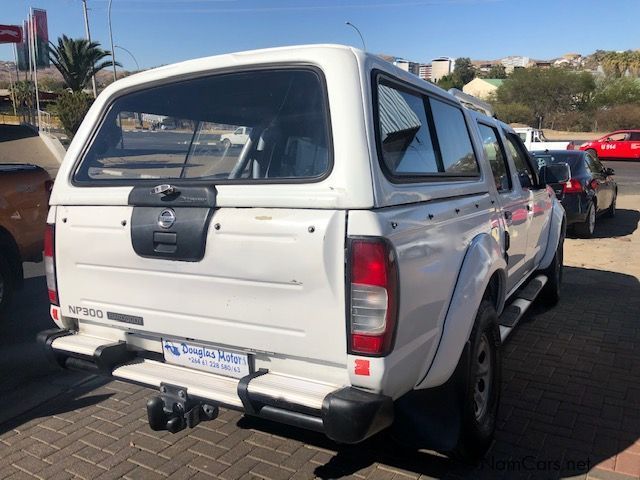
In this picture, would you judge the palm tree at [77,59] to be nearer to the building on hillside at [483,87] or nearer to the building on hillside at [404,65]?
the building on hillside at [404,65]

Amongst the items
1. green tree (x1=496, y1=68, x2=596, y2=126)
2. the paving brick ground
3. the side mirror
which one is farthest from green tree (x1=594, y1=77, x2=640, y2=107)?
the paving brick ground

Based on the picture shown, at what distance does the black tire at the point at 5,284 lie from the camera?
5.80 metres

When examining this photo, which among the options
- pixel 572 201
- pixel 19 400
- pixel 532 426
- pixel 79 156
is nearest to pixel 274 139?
pixel 79 156

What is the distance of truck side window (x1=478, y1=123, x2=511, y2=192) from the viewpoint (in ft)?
13.5

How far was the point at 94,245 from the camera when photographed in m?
2.91

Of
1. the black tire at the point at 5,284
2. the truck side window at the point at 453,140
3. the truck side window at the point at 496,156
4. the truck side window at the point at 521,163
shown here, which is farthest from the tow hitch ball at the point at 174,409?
the black tire at the point at 5,284

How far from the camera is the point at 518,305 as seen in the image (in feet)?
14.6

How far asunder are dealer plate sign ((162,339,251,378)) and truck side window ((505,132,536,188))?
312cm

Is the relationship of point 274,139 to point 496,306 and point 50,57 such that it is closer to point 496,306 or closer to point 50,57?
point 496,306

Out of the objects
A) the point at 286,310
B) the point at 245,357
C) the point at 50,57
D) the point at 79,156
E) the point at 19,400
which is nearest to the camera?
the point at 286,310

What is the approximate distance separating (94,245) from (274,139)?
1.04m

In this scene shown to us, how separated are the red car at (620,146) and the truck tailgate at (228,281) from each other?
29.6 m

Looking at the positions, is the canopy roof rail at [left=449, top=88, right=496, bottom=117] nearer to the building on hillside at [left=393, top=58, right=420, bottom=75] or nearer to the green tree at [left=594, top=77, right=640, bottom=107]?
the building on hillside at [left=393, top=58, right=420, bottom=75]

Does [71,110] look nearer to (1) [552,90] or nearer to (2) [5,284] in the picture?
(2) [5,284]
